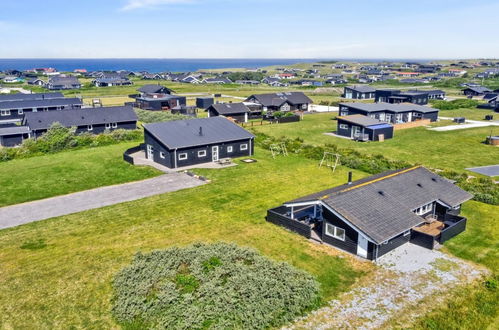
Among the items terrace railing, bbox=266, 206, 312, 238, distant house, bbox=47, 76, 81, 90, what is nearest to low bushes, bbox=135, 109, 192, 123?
terrace railing, bbox=266, 206, 312, 238

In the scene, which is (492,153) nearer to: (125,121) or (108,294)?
(108,294)

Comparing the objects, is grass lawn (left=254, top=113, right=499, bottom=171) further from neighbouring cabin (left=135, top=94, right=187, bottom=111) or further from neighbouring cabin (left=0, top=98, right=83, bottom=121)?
neighbouring cabin (left=0, top=98, right=83, bottom=121)

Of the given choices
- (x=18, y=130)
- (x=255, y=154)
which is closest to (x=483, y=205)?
(x=255, y=154)

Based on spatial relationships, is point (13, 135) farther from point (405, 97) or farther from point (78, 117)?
point (405, 97)

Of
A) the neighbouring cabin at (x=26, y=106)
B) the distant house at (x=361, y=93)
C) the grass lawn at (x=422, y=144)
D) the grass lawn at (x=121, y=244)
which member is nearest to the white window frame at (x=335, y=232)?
the grass lawn at (x=121, y=244)

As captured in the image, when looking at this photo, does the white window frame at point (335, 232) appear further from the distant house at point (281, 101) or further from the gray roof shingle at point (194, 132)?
the distant house at point (281, 101)

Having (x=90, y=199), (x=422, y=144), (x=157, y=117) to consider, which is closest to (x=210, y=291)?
(x=90, y=199)
